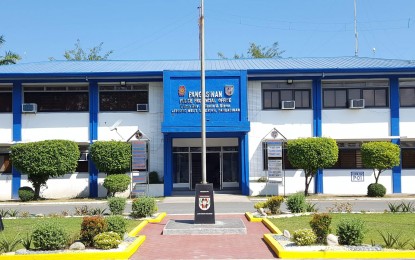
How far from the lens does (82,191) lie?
30.0 metres

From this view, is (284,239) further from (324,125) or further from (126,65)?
(126,65)

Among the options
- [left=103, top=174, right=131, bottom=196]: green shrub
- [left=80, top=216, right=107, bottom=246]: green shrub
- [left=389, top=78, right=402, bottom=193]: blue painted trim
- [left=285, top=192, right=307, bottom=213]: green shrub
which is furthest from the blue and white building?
[left=80, top=216, right=107, bottom=246]: green shrub

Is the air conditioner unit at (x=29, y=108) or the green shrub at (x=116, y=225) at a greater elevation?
the air conditioner unit at (x=29, y=108)

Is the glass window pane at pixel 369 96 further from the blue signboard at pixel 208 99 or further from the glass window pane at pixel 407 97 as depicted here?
the blue signboard at pixel 208 99

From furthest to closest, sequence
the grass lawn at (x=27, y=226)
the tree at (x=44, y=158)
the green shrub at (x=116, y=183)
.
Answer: the green shrub at (x=116, y=183)
the tree at (x=44, y=158)
the grass lawn at (x=27, y=226)

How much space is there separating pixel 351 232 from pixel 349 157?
1854 cm

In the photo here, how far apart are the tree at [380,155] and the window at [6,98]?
63.0 feet

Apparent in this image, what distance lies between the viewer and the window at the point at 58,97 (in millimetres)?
30312

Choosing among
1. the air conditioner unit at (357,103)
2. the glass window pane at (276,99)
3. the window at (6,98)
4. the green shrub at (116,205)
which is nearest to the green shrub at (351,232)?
the green shrub at (116,205)

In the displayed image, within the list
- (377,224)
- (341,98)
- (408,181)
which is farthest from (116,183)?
(408,181)

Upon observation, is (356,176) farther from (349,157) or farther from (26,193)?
(26,193)

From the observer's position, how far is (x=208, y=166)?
105ft

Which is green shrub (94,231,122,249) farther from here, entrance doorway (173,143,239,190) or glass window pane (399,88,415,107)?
glass window pane (399,88,415,107)

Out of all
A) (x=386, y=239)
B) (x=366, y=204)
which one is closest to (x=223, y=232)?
(x=386, y=239)
